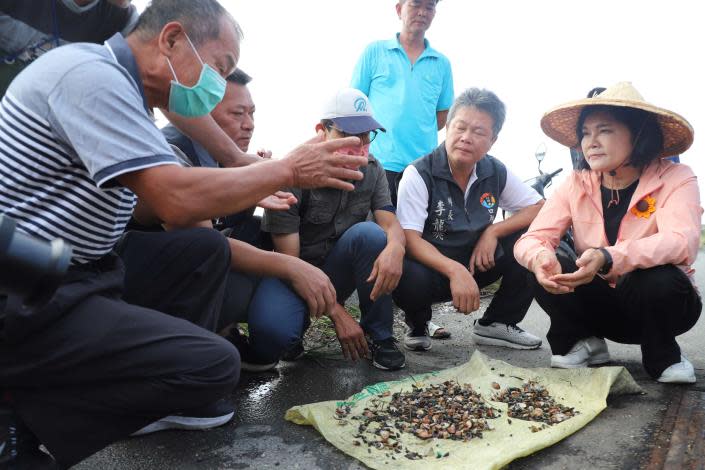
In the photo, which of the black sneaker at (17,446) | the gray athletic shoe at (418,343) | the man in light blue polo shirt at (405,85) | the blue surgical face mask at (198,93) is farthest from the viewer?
the man in light blue polo shirt at (405,85)

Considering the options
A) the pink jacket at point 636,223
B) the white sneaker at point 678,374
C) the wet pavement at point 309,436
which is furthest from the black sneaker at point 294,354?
the white sneaker at point 678,374

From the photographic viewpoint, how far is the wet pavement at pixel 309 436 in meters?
2.00

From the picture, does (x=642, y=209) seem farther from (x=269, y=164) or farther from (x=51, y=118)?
(x=51, y=118)

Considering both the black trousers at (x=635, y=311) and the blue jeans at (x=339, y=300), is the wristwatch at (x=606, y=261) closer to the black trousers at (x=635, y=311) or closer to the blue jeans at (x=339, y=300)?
the black trousers at (x=635, y=311)

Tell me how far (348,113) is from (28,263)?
7.16ft

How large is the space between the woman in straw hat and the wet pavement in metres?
0.24

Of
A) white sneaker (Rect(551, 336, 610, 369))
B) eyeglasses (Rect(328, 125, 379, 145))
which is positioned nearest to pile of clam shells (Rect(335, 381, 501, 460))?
white sneaker (Rect(551, 336, 610, 369))

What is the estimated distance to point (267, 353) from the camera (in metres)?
2.82

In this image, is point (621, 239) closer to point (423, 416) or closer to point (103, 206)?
point (423, 416)

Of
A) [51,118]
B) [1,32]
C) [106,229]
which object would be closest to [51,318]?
[106,229]

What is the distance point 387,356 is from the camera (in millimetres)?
3010

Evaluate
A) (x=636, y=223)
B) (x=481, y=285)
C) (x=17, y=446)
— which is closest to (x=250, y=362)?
(x=17, y=446)

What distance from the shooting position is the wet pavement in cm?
200

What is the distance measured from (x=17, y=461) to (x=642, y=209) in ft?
8.54
